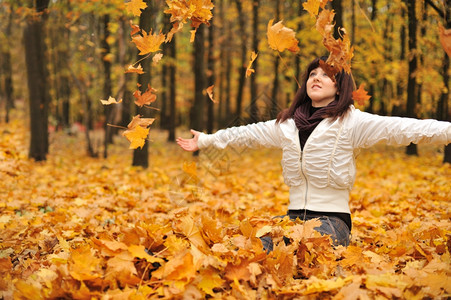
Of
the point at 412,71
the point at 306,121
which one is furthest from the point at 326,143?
the point at 412,71

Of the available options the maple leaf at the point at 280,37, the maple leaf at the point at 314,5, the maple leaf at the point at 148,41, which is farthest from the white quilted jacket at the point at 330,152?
the maple leaf at the point at 148,41

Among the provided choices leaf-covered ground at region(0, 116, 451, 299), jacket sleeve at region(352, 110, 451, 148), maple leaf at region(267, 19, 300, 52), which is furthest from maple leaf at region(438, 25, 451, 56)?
leaf-covered ground at region(0, 116, 451, 299)

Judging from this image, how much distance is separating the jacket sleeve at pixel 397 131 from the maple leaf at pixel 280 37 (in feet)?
2.17

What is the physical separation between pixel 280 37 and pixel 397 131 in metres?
0.94

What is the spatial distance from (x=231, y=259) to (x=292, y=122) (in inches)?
46.7

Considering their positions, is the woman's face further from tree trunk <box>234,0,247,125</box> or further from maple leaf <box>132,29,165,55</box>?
tree trunk <box>234,0,247,125</box>

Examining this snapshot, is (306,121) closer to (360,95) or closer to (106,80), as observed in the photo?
(360,95)


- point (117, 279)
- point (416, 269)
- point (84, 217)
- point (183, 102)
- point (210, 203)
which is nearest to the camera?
point (117, 279)

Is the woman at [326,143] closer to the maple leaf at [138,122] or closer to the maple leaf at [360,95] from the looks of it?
the maple leaf at [360,95]

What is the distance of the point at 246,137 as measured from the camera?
295cm

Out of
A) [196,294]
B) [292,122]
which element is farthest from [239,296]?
[292,122]

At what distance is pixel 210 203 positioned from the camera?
14.8 ft

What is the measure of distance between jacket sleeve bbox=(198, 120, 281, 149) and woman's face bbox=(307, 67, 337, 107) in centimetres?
38

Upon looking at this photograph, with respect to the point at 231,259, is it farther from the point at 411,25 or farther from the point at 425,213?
the point at 411,25
